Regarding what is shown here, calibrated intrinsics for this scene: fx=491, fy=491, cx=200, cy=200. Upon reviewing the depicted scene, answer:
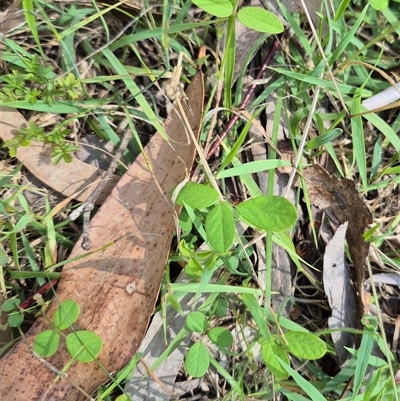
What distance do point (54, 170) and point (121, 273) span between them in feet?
1.52

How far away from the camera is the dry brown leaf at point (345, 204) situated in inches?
73.0

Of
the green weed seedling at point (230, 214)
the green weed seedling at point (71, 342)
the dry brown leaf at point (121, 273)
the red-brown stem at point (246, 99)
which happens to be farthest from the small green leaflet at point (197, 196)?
the green weed seedling at point (71, 342)

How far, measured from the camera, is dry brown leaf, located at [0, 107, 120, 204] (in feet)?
5.73

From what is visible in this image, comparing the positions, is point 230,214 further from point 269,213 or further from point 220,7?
point 220,7

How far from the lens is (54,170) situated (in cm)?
178

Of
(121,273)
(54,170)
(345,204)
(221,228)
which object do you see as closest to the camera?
(221,228)

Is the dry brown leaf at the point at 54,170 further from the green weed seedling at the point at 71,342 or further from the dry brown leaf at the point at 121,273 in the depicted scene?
the green weed seedling at the point at 71,342

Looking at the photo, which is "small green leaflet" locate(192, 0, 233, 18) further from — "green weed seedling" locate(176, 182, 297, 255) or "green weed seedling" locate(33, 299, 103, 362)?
"green weed seedling" locate(33, 299, 103, 362)

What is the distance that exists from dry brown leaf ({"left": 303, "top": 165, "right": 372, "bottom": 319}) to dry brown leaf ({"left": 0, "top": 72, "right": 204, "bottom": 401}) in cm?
51

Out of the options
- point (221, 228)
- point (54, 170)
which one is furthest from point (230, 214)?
point (54, 170)

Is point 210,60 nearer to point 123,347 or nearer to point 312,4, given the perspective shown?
point 312,4

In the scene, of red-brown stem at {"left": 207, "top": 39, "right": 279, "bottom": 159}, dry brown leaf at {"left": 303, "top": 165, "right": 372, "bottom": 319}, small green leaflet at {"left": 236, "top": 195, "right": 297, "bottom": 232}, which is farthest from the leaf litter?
small green leaflet at {"left": 236, "top": 195, "right": 297, "bottom": 232}

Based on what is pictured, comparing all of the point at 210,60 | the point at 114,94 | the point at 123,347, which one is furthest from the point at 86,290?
the point at 210,60

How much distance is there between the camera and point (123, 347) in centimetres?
159
